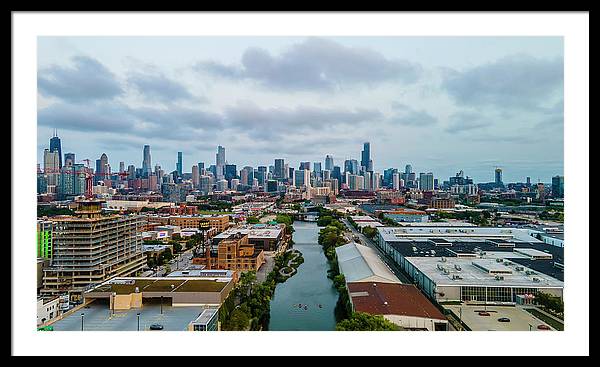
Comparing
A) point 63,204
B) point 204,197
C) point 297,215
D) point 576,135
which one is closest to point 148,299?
point 576,135

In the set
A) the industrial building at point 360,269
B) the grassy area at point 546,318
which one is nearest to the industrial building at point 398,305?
the industrial building at point 360,269

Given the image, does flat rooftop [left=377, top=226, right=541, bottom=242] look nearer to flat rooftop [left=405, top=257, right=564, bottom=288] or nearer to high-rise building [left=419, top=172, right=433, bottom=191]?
flat rooftop [left=405, top=257, right=564, bottom=288]

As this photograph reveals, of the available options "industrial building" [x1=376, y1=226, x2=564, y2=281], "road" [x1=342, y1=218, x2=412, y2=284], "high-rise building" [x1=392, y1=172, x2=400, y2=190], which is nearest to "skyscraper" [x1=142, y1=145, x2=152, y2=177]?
"road" [x1=342, y1=218, x2=412, y2=284]

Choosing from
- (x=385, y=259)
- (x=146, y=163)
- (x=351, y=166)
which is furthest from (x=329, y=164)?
(x=385, y=259)

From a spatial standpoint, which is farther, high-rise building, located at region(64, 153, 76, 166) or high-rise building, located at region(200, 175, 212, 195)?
high-rise building, located at region(200, 175, 212, 195)

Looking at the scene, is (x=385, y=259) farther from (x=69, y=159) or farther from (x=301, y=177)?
(x=301, y=177)

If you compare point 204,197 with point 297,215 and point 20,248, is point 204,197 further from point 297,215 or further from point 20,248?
point 20,248
